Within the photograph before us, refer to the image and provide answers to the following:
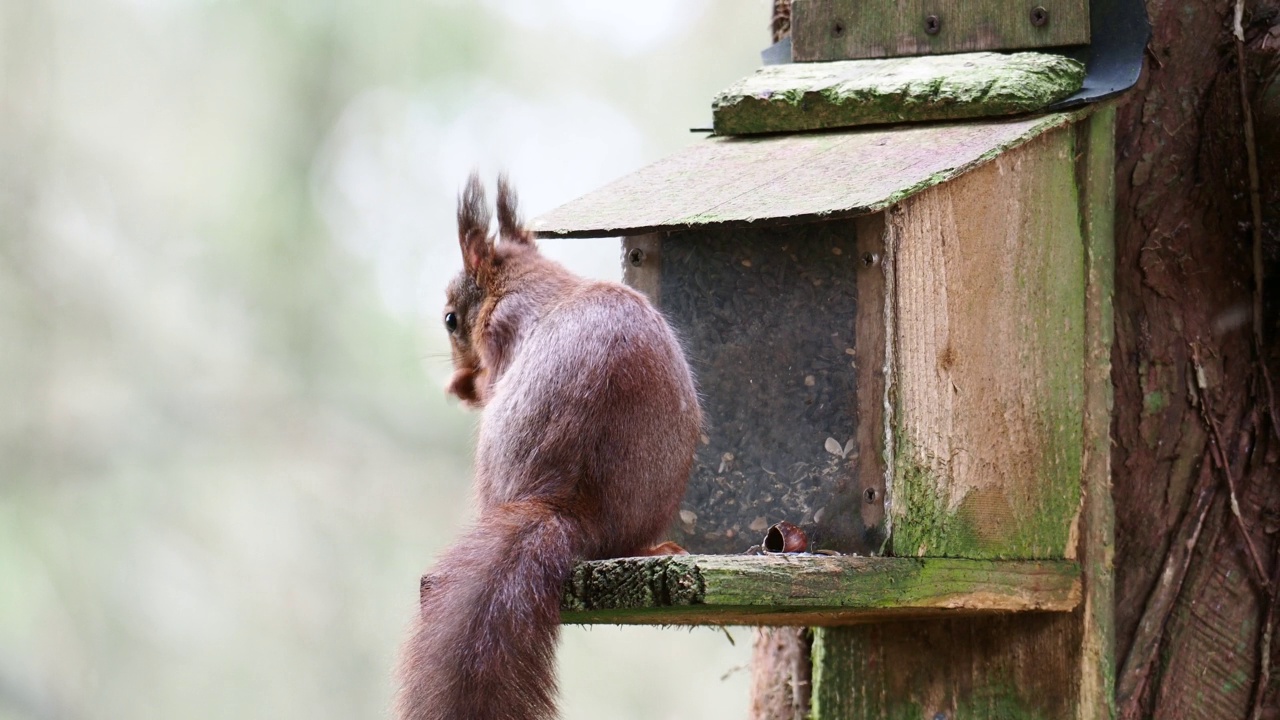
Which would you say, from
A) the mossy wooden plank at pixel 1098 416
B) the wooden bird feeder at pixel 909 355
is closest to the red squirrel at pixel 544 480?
the wooden bird feeder at pixel 909 355

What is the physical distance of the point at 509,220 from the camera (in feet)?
8.59

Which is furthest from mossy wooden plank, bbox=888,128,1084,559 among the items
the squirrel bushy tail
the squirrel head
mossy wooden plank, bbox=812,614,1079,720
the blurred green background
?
the blurred green background

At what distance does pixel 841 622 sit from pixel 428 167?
6143 mm

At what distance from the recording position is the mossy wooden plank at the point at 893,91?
2.22 metres

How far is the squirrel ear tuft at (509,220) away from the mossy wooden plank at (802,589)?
2.68 feet

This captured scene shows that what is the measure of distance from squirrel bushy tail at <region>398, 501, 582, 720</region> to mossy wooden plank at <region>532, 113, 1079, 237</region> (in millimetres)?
540

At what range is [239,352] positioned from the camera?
7.94 m

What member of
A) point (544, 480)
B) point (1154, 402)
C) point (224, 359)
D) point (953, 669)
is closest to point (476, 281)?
point (544, 480)

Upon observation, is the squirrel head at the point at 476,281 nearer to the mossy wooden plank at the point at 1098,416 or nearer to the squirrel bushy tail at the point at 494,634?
the squirrel bushy tail at the point at 494,634

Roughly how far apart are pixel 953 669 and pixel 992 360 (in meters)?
0.54

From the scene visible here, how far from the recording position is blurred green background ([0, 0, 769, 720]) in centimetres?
770

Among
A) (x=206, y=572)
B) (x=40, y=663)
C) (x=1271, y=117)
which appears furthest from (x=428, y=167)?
(x=1271, y=117)

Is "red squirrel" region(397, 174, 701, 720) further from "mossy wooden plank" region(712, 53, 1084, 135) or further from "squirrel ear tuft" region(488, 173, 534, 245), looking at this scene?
"mossy wooden plank" region(712, 53, 1084, 135)

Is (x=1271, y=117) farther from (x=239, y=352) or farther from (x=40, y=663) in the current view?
(x=40, y=663)
